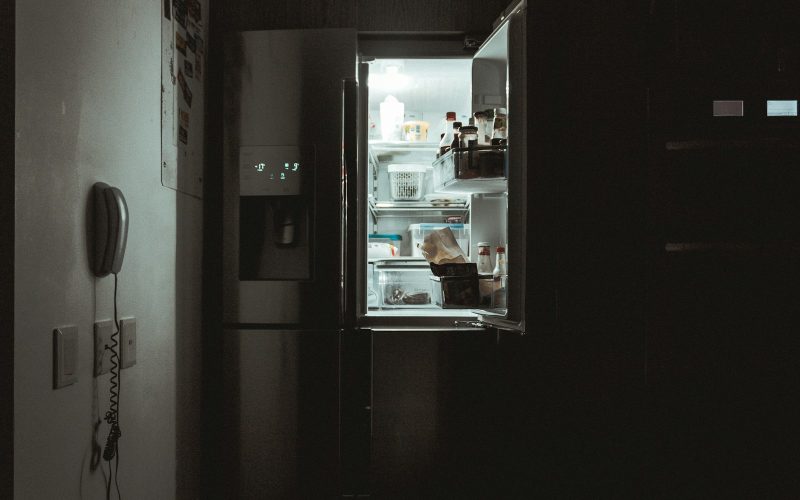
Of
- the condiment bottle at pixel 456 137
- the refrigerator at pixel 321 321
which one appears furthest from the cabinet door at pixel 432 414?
the condiment bottle at pixel 456 137

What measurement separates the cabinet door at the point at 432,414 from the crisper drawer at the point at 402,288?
0.27m

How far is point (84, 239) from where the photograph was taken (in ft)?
3.81

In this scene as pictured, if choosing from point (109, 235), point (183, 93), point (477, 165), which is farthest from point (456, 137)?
point (109, 235)

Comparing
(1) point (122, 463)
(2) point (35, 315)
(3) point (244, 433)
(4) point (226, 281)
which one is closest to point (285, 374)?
(3) point (244, 433)

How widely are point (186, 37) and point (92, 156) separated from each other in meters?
0.76

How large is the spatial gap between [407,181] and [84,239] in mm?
1352

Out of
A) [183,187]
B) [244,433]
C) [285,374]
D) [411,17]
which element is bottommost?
[244,433]

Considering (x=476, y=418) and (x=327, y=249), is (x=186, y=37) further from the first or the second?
(x=476, y=418)

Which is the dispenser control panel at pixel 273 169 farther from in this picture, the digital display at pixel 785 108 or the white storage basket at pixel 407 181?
the digital display at pixel 785 108

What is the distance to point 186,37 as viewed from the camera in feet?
5.81

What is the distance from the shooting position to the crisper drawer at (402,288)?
7.32 ft

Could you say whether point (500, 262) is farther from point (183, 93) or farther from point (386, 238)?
point (183, 93)

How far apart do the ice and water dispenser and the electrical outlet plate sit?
673 millimetres

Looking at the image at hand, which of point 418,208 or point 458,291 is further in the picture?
point 418,208
